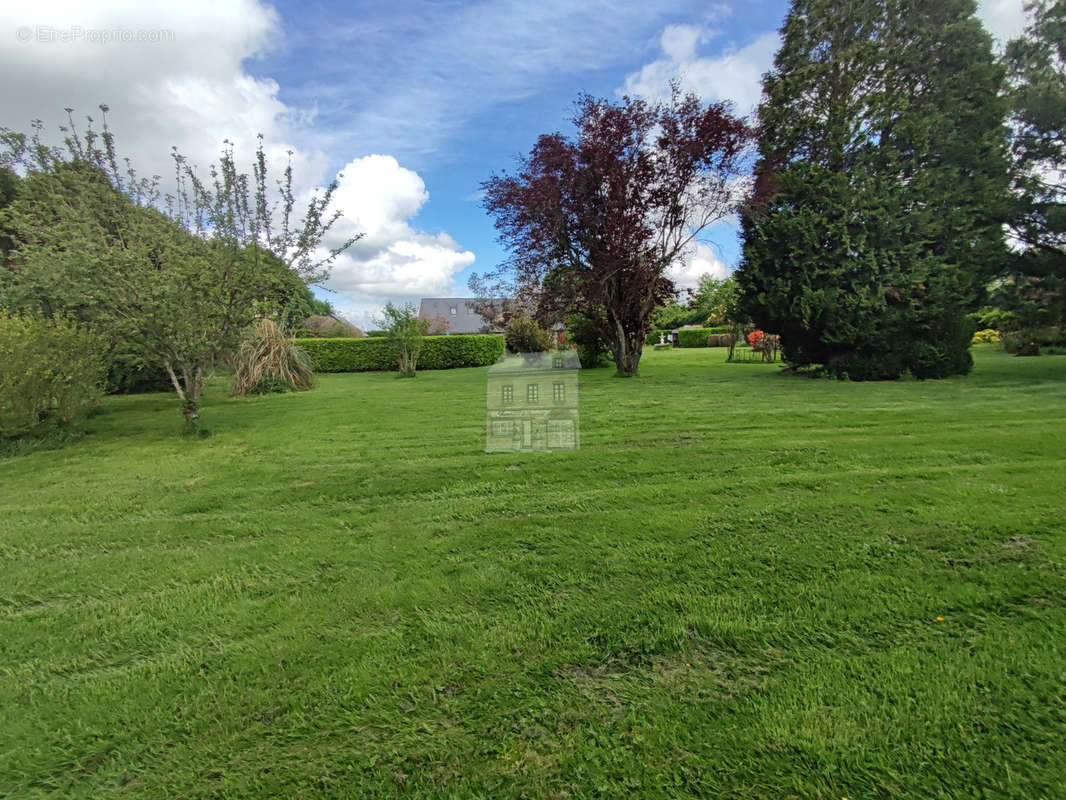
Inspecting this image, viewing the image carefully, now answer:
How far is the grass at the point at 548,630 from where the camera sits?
1.39m

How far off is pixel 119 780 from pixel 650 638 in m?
1.81

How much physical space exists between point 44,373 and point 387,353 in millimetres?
14642

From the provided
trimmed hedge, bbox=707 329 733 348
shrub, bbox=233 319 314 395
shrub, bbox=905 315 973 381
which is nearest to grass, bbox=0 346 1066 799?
shrub, bbox=233 319 314 395

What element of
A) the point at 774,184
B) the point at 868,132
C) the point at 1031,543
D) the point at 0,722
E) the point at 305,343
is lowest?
the point at 0,722

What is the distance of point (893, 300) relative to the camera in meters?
10.8

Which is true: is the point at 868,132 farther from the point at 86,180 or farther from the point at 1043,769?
the point at 86,180

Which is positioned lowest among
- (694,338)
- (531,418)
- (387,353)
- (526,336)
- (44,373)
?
(531,418)

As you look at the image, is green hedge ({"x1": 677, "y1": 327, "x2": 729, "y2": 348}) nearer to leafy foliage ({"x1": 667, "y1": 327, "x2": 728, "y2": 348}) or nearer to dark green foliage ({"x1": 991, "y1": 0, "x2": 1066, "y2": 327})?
leafy foliage ({"x1": 667, "y1": 327, "x2": 728, "y2": 348})

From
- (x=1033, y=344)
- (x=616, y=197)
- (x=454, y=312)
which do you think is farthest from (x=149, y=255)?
(x=454, y=312)

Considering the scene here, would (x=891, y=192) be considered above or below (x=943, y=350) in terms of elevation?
above

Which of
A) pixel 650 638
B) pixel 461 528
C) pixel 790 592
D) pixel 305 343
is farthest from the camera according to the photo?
pixel 305 343

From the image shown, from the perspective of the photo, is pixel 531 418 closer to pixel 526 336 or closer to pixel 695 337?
pixel 526 336

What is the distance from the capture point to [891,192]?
10.6 m

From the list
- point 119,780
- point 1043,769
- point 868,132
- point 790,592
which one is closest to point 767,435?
point 790,592
